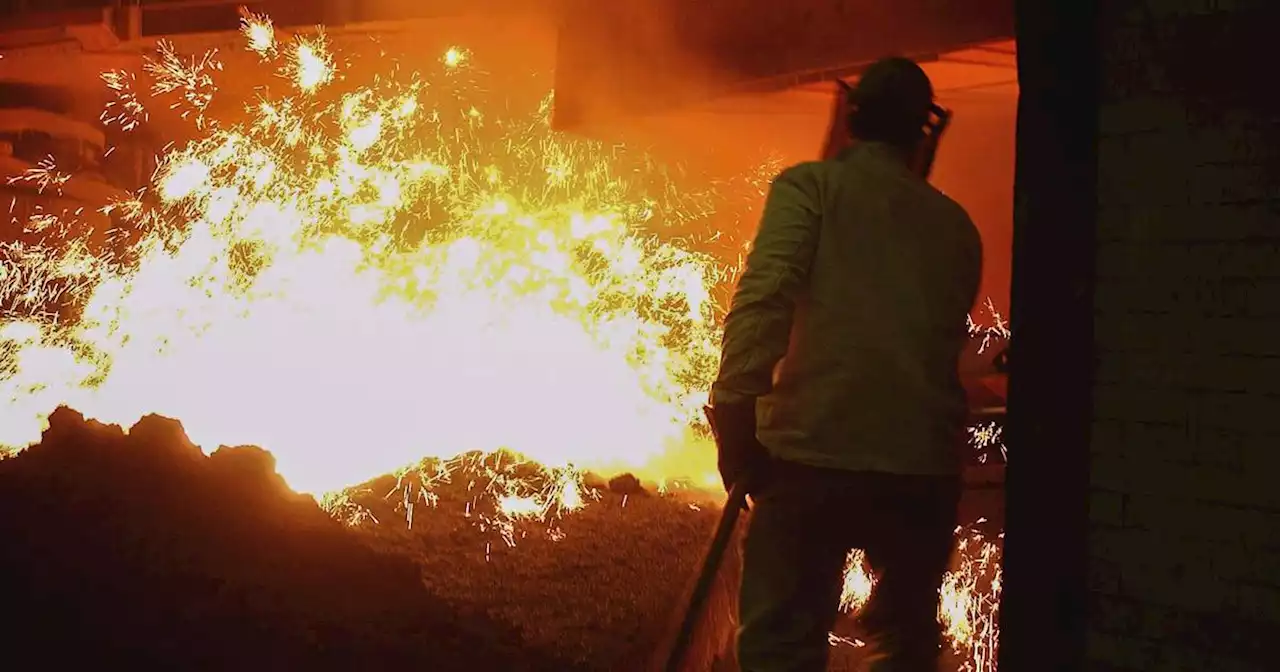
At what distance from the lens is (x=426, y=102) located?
895cm

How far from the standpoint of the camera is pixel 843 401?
2.94 meters

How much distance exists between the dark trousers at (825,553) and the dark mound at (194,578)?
6.12ft

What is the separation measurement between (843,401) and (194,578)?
3.16 m

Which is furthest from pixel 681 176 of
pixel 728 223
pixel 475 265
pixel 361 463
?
pixel 361 463

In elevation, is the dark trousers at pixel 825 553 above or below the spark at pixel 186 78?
below

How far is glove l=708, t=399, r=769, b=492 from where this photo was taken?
301 centimetres

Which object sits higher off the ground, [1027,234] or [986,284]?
[986,284]

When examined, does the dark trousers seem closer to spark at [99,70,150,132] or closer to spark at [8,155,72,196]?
spark at [99,70,150,132]

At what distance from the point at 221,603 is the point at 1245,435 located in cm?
388

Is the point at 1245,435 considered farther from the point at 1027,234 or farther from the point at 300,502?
the point at 300,502

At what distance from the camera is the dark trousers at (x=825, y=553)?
116 inches

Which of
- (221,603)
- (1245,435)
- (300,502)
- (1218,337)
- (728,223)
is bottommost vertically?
(221,603)

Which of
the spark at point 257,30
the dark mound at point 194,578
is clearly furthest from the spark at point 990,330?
the spark at point 257,30

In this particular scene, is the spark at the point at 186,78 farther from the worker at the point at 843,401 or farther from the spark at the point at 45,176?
the worker at the point at 843,401
